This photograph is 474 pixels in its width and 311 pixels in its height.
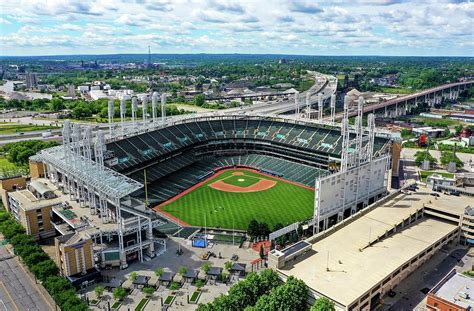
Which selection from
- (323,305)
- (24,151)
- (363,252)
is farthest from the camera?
(24,151)

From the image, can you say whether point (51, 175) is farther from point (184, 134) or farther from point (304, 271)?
point (304, 271)

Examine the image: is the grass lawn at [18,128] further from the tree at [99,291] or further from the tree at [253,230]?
the tree at [253,230]

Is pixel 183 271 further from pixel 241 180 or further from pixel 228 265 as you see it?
pixel 241 180

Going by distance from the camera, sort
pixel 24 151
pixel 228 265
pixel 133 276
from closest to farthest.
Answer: pixel 133 276 → pixel 228 265 → pixel 24 151

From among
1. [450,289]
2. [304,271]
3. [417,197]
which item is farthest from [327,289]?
[417,197]

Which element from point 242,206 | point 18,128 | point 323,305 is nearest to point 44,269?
point 323,305

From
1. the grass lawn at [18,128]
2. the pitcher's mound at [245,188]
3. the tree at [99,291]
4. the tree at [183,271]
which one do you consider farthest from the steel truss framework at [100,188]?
the grass lawn at [18,128]
